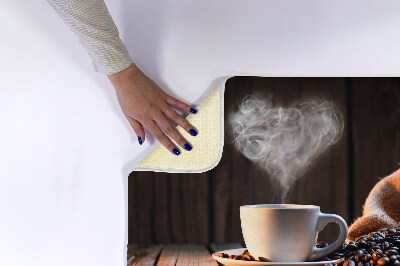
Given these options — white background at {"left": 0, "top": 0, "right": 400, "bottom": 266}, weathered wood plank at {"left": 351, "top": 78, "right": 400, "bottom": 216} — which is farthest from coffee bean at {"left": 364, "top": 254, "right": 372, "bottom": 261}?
weathered wood plank at {"left": 351, "top": 78, "right": 400, "bottom": 216}

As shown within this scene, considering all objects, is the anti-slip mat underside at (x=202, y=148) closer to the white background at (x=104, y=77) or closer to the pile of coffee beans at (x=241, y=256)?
the white background at (x=104, y=77)

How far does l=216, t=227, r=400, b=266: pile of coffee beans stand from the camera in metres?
0.59

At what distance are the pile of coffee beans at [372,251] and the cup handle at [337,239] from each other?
0.01m

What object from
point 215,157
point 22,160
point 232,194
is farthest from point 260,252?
point 232,194

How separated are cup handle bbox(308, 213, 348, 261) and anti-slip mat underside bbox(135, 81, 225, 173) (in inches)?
8.0

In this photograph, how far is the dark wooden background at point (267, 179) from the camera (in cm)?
261

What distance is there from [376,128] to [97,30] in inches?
84.9

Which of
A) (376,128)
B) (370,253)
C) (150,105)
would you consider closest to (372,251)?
(370,253)

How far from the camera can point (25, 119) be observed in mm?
810

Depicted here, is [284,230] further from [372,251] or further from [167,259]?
[167,259]

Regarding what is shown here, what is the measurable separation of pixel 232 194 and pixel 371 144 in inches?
24.7

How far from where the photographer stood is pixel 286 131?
2.69 metres

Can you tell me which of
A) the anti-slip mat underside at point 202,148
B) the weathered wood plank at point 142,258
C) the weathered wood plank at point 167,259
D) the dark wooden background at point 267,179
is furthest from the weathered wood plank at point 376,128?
the anti-slip mat underside at point 202,148

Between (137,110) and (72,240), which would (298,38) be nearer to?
(137,110)
